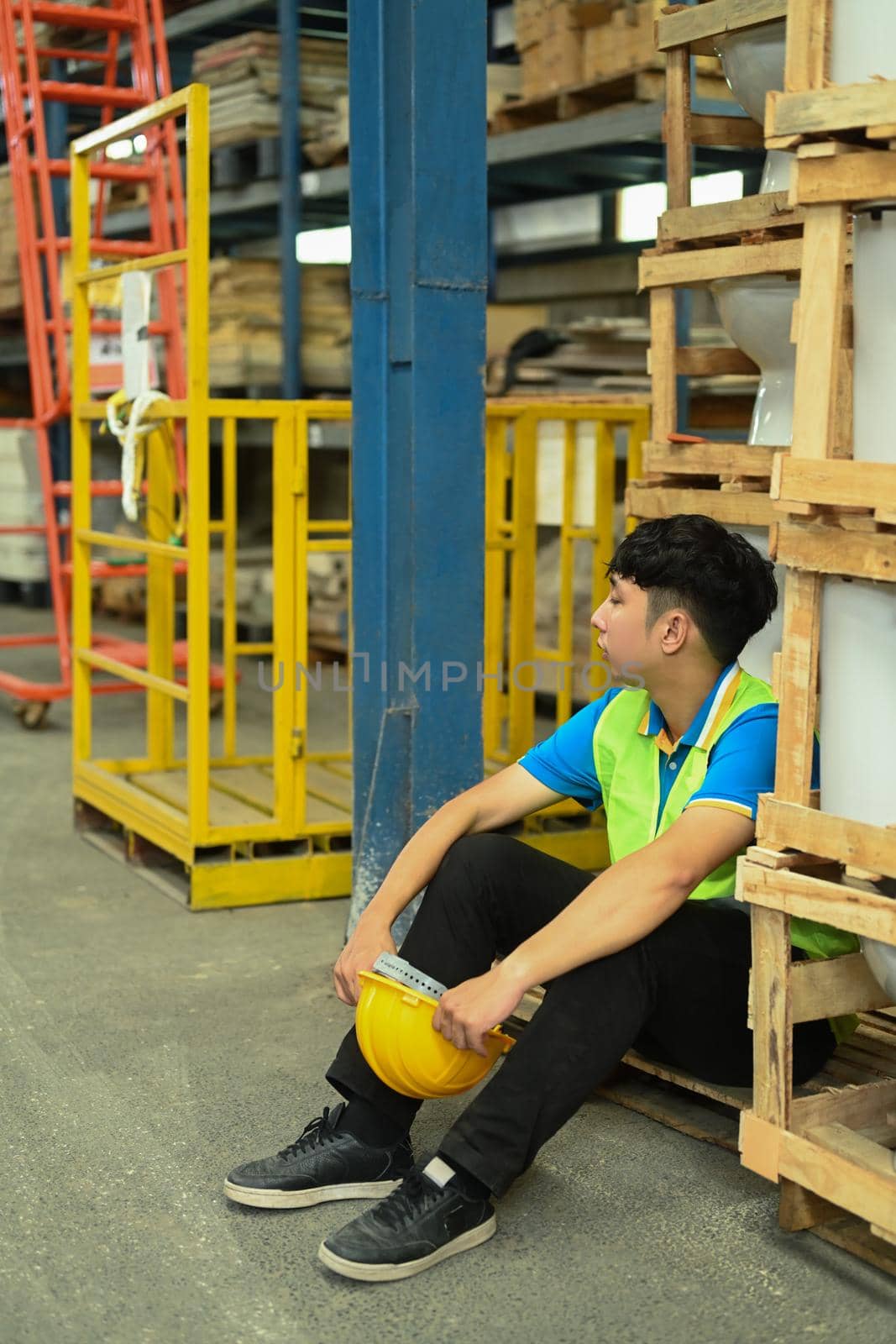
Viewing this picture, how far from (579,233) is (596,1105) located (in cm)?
679

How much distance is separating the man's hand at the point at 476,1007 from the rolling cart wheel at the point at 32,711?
5.05m

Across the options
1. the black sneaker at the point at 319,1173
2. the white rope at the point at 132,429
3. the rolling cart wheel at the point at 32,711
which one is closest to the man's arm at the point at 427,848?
the black sneaker at the point at 319,1173

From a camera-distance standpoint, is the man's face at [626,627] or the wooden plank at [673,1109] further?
the wooden plank at [673,1109]

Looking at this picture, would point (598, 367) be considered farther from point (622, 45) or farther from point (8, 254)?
point (8, 254)

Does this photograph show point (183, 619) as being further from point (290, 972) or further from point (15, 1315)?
point (15, 1315)

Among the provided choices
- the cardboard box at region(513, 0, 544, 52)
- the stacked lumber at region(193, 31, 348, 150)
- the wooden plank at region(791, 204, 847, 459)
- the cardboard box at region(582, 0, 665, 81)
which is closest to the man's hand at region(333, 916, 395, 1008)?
the wooden plank at region(791, 204, 847, 459)

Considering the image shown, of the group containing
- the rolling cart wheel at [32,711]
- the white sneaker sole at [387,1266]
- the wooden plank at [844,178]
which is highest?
the wooden plank at [844,178]

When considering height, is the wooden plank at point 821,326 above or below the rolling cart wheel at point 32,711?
above

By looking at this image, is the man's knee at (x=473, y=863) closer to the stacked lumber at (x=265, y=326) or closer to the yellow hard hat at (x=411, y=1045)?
the yellow hard hat at (x=411, y=1045)

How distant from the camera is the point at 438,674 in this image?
430cm

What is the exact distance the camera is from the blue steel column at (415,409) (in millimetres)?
4102

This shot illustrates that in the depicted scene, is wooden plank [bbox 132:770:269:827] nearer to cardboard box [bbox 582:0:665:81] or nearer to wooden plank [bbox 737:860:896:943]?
wooden plank [bbox 737:860:896:943]

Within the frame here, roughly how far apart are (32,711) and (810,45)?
566 centimetres

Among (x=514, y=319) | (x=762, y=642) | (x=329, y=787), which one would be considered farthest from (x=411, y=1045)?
(x=514, y=319)
